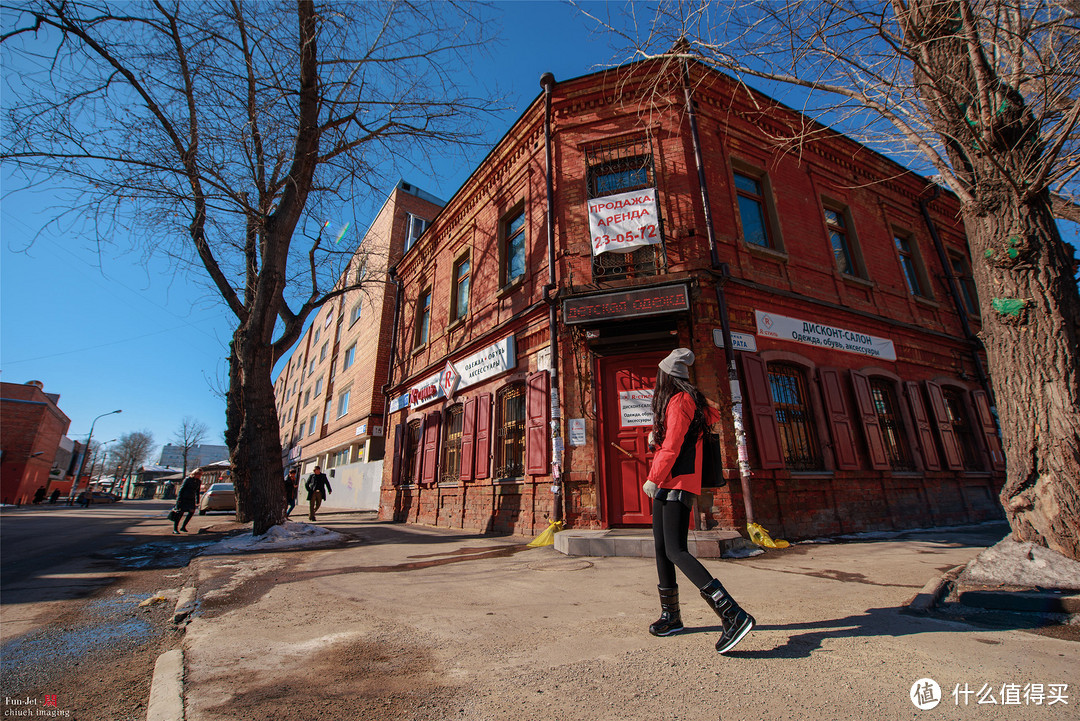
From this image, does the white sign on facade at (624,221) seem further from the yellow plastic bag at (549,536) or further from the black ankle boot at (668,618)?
the black ankle boot at (668,618)

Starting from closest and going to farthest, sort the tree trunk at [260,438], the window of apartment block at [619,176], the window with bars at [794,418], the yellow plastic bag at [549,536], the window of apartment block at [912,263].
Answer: the yellow plastic bag at [549,536] < the tree trunk at [260,438] < the window with bars at [794,418] < the window of apartment block at [619,176] < the window of apartment block at [912,263]

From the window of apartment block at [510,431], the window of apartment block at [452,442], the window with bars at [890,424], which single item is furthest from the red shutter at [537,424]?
the window with bars at [890,424]

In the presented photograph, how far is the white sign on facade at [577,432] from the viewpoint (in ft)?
24.8

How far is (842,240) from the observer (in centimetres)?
1054

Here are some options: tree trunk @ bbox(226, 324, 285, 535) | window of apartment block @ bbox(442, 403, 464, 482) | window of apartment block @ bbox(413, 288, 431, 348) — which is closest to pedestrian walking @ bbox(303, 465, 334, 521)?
window of apartment block @ bbox(442, 403, 464, 482)

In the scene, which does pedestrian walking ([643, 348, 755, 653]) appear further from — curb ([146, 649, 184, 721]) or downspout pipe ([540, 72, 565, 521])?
downspout pipe ([540, 72, 565, 521])

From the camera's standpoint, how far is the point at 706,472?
276cm

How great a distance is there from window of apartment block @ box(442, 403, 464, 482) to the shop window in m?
1.40

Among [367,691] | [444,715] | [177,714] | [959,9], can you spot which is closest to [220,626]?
[177,714]

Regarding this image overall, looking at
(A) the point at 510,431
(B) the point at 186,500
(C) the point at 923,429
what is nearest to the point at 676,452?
(A) the point at 510,431

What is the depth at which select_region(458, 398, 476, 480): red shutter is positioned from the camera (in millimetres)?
9820

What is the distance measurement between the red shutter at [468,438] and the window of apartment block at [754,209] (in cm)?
676

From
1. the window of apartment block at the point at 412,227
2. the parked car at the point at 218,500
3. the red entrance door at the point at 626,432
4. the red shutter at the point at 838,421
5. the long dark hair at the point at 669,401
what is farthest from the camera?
the window of apartment block at the point at 412,227

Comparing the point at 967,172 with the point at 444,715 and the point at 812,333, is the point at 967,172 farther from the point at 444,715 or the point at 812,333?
the point at 444,715
